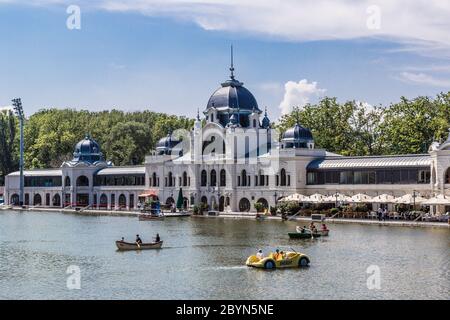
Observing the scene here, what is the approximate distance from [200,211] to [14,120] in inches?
3376

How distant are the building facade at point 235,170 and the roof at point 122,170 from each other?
0.53ft

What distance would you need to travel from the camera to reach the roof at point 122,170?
130312mm

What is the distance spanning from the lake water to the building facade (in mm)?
16263

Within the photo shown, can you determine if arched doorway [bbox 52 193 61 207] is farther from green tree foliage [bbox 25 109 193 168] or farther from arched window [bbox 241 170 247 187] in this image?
arched window [bbox 241 170 247 187]

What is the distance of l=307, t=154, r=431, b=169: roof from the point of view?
92238 millimetres

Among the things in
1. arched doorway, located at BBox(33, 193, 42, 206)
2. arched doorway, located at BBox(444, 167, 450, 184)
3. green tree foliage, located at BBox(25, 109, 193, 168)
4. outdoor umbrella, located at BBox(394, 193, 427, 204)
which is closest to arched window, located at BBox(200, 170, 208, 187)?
outdoor umbrella, located at BBox(394, 193, 427, 204)

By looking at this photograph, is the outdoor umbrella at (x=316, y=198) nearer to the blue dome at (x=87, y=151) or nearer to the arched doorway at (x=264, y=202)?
the arched doorway at (x=264, y=202)

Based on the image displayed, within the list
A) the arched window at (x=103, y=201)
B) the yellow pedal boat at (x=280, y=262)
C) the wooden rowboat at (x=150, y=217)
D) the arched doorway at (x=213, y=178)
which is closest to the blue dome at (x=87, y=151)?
the arched window at (x=103, y=201)

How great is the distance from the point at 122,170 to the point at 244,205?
99.4 feet

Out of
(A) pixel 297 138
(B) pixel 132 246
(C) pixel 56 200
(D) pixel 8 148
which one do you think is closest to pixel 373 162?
(A) pixel 297 138

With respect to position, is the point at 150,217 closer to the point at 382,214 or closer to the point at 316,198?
the point at 316,198

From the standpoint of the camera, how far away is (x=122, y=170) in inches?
5251
